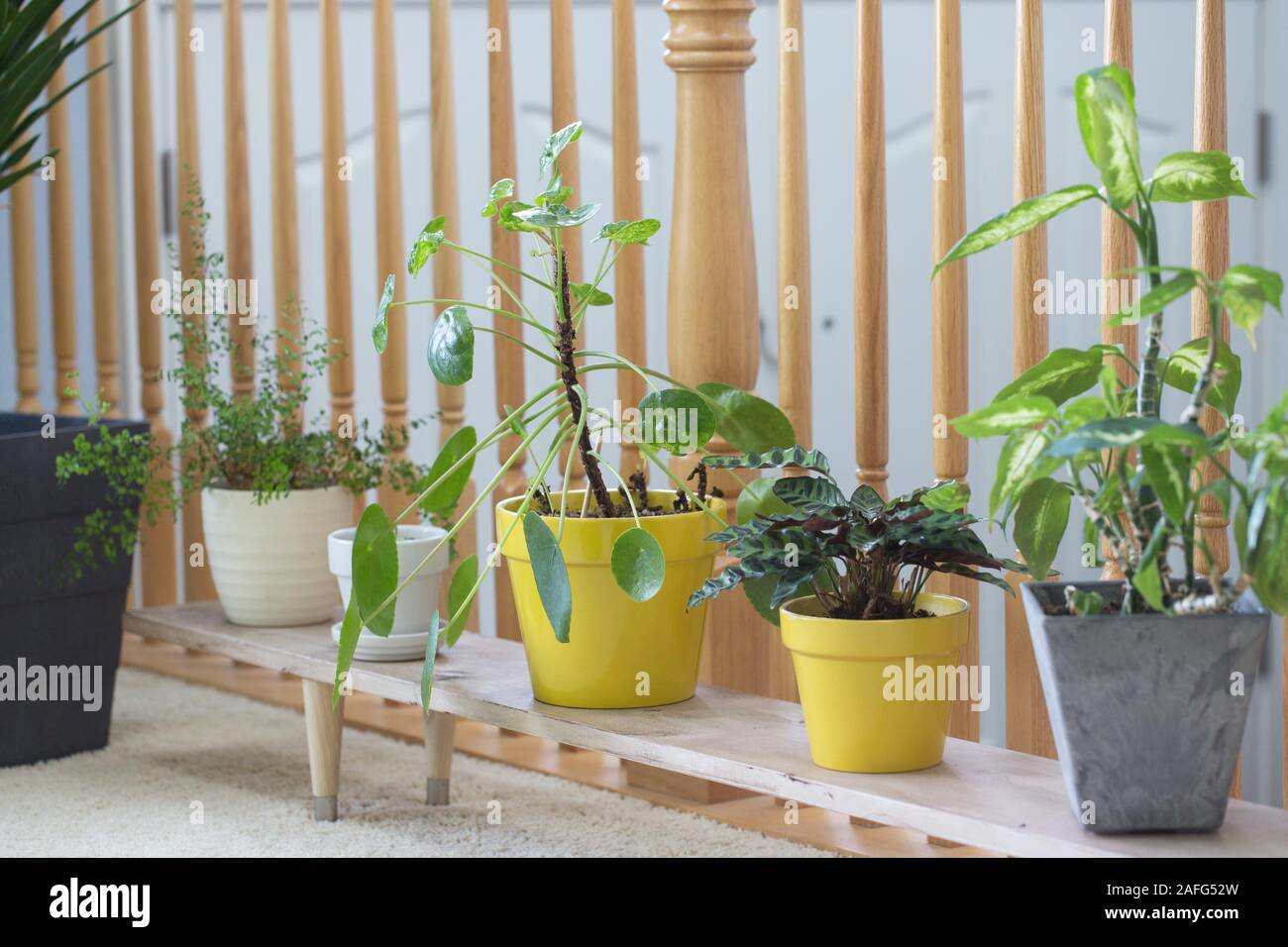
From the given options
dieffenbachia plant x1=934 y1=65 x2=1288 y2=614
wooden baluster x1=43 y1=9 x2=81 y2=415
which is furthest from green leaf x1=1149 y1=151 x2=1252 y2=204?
wooden baluster x1=43 y1=9 x2=81 y2=415

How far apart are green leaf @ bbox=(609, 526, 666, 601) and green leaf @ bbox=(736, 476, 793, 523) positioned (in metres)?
0.09

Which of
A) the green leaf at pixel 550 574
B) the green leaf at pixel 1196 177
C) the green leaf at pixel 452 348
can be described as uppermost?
the green leaf at pixel 1196 177

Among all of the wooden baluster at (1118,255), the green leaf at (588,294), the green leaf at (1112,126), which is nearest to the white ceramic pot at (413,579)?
the green leaf at (588,294)

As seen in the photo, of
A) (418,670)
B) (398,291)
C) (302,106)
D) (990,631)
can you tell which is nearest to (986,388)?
(990,631)

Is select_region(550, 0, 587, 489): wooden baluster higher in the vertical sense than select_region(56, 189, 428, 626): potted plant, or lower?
higher

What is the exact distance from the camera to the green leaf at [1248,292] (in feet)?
2.81

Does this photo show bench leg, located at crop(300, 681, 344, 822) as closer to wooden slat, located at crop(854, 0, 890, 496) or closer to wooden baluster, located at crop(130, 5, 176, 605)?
wooden slat, located at crop(854, 0, 890, 496)

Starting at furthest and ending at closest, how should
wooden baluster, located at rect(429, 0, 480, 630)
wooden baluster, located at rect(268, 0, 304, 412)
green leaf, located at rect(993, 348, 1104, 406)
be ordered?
wooden baluster, located at rect(268, 0, 304, 412) → wooden baluster, located at rect(429, 0, 480, 630) → green leaf, located at rect(993, 348, 1104, 406)

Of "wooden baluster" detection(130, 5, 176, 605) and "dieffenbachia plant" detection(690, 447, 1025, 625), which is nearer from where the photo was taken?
"dieffenbachia plant" detection(690, 447, 1025, 625)

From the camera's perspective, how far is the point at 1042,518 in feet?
3.44

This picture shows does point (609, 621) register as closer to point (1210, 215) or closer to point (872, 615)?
point (872, 615)

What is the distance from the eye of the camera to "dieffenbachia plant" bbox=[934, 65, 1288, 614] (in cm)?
85

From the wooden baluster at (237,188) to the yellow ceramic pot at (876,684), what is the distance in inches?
40.1

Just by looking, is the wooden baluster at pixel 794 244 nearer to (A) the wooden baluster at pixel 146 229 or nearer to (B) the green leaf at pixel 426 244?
A: (B) the green leaf at pixel 426 244
